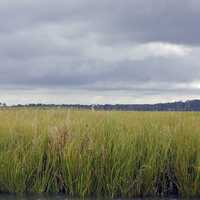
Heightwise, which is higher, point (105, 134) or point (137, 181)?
point (105, 134)

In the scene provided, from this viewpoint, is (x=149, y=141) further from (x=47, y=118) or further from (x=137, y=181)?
(x=47, y=118)

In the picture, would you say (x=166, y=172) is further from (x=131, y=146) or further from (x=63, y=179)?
(x=63, y=179)

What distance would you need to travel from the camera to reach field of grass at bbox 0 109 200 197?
1022 centimetres

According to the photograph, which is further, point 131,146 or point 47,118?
point 47,118

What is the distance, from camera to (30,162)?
10516 mm

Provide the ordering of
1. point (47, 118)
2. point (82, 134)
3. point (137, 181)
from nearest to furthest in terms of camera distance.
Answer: point (137, 181) → point (82, 134) → point (47, 118)

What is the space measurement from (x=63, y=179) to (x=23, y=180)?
768mm

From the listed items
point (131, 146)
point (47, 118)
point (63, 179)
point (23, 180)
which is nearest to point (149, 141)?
point (131, 146)

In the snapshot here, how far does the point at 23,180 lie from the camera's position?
1042 cm

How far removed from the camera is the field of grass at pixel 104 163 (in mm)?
10219

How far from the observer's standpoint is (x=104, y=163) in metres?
10.3

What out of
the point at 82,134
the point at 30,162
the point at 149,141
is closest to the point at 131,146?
the point at 149,141

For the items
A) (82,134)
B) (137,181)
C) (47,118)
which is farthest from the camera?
(47,118)

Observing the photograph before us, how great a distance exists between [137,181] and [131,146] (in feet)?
2.28
